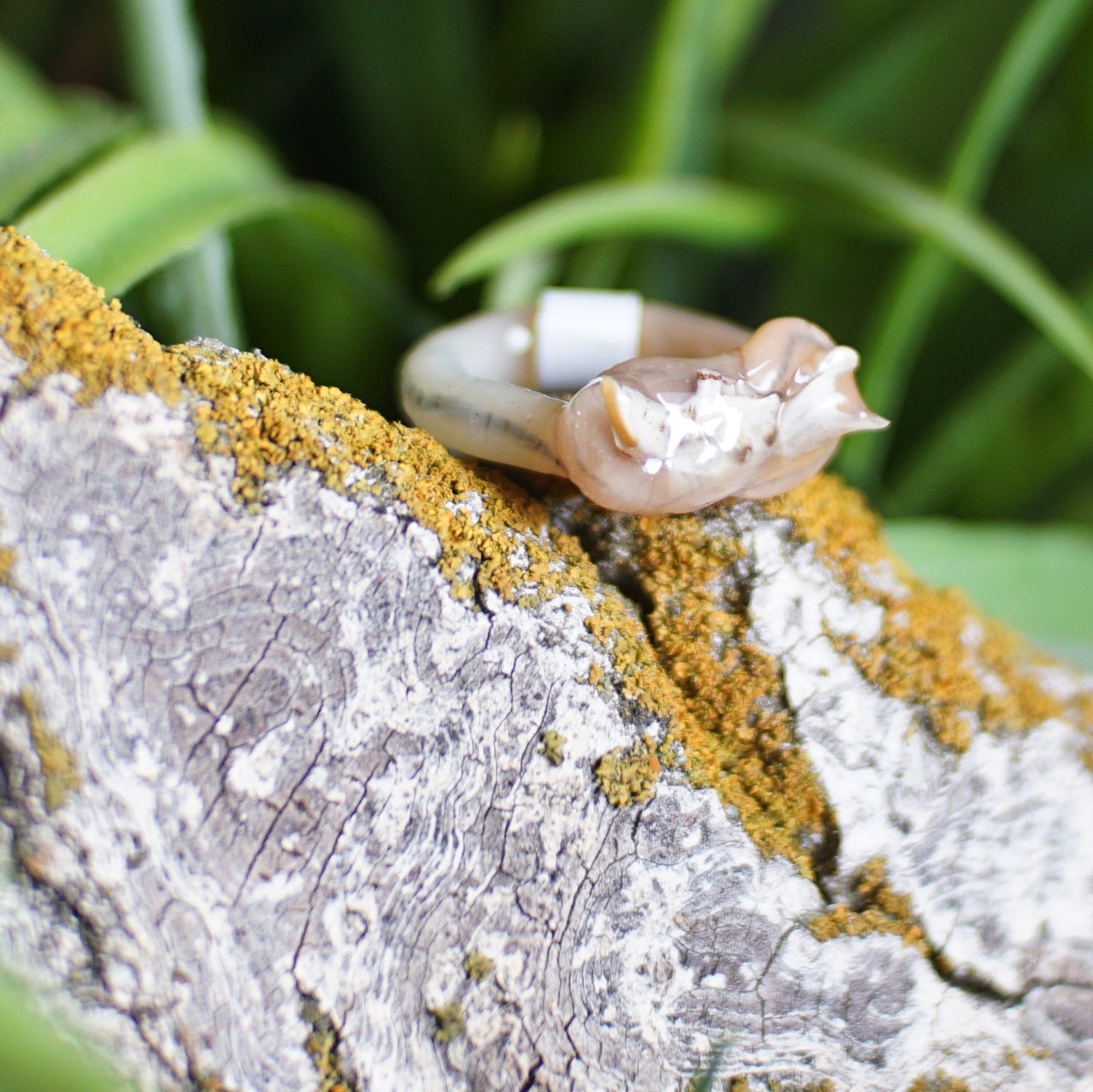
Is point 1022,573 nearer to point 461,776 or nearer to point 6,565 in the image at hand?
point 461,776

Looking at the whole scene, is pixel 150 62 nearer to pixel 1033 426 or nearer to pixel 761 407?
pixel 761 407

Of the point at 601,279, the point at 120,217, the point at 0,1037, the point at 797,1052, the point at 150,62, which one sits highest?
the point at 601,279

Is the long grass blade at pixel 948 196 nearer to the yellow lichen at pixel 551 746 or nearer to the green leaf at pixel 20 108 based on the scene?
the yellow lichen at pixel 551 746

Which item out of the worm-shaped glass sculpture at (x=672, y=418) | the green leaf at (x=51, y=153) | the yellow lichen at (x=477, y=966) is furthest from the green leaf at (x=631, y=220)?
the yellow lichen at (x=477, y=966)

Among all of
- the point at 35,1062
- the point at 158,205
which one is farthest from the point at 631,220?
the point at 35,1062

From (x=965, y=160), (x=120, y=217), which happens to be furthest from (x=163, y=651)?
(x=965, y=160)
